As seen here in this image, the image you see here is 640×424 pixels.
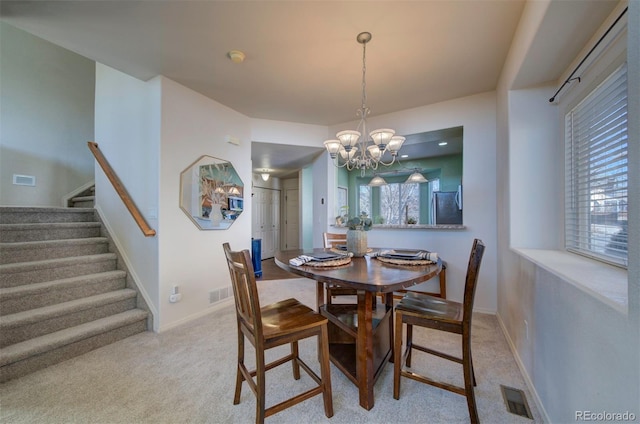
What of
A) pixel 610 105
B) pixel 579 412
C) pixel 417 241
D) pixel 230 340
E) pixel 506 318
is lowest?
pixel 230 340

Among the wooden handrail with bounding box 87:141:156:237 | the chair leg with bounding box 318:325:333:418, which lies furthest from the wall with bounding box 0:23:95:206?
the chair leg with bounding box 318:325:333:418

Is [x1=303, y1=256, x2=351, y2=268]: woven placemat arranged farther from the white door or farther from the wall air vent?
the white door

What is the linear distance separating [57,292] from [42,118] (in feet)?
10.0

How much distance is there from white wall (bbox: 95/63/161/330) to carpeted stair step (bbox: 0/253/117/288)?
0.21 m

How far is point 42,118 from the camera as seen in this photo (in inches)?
143

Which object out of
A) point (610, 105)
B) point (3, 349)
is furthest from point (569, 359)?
point (3, 349)

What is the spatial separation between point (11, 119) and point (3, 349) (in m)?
3.37

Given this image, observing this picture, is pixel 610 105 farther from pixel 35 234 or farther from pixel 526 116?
pixel 35 234

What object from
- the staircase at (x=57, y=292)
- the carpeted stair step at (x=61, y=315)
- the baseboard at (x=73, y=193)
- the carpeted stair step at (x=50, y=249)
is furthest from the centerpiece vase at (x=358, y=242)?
the baseboard at (x=73, y=193)

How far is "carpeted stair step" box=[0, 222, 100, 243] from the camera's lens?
7.95 feet

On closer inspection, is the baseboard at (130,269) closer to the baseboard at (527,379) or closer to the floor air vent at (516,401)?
the floor air vent at (516,401)

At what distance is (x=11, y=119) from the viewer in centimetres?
336

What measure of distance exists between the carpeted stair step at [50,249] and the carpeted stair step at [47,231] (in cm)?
16
